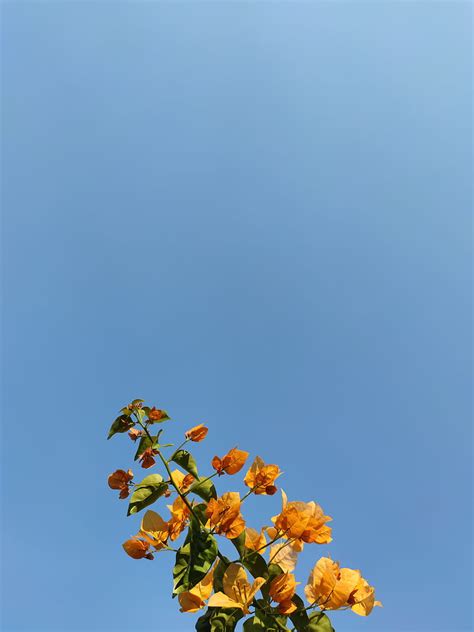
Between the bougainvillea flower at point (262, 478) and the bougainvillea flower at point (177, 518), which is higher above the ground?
the bougainvillea flower at point (262, 478)

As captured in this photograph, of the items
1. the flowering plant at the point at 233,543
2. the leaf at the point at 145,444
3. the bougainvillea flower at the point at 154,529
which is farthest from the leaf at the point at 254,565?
the leaf at the point at 145,444

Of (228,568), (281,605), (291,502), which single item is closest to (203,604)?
(228,568)

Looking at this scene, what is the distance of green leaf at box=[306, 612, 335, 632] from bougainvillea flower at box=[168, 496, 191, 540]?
0.49 metres

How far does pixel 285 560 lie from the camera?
1.31 meters

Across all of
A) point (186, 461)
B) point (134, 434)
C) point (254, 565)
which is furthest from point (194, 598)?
point (134, 434)

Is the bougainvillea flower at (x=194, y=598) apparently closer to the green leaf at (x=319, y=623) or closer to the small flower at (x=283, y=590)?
the small flower at (x=283, y=590)

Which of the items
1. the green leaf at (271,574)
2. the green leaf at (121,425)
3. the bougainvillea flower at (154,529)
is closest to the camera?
the green leaf at (271,574)

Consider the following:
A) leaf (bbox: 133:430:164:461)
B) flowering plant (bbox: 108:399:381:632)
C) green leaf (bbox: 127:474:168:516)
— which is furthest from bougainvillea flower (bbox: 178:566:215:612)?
leaf (bbox: 133:430:164:461)

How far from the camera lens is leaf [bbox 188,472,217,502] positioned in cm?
133

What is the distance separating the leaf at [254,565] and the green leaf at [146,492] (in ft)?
1.20

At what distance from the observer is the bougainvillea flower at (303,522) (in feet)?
4.11

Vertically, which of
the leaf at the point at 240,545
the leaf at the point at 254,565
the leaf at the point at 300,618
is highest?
the leaf at the point at 240,545

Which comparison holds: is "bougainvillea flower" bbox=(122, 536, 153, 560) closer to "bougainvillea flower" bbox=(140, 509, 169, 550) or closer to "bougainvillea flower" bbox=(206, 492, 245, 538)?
"bougainvillea flower" bbox=(140, 509, 169, 550)

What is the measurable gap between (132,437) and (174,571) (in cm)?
45
